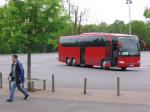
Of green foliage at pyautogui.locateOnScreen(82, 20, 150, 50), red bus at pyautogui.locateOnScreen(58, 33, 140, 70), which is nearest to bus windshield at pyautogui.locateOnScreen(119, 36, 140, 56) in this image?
red bus at pyautogui.locateOnScreen(58, 33, 140, 70)

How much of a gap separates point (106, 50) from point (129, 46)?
1.95 meters

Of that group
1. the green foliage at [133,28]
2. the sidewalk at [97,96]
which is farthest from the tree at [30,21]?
the green foliage at [133,28]

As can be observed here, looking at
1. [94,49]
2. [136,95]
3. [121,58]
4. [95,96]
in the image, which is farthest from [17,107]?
[94,49]

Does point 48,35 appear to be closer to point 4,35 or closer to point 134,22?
point 4,35

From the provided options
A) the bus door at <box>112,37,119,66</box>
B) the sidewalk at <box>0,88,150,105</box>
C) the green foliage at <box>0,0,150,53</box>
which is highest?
the green foliage at <box>0,0,150,53</box>

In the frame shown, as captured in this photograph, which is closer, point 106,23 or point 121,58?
point 121,58

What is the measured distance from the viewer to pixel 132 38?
4078 centimetres

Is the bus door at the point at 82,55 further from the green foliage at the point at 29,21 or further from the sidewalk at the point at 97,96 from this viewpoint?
the green foliage at the point at 29,21

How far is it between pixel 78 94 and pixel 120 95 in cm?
174

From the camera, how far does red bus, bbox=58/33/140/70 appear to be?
39719mm

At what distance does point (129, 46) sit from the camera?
40188mm

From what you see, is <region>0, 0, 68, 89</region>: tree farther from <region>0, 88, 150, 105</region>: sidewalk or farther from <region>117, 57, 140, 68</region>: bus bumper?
<region>117, 57, 140, 68</region>: bus bumper

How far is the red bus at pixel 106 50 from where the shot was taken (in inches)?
1564

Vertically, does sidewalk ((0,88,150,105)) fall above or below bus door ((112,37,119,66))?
below
